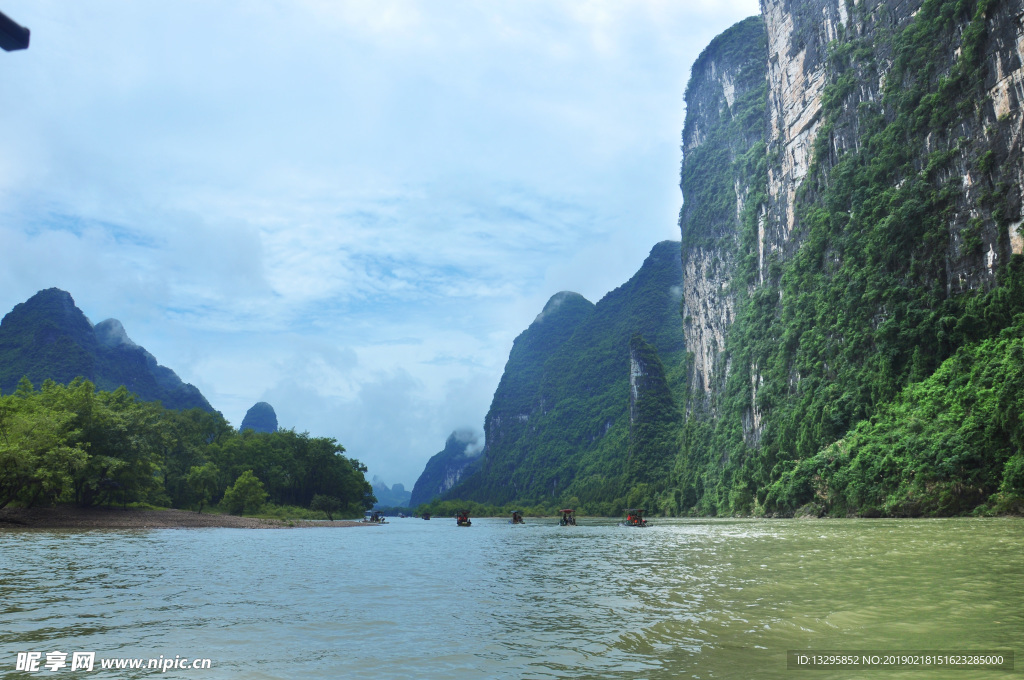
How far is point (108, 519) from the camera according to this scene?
4281 centimetres

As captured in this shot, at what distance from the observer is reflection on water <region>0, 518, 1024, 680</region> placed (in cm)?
691

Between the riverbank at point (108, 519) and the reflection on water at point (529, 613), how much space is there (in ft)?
84.0

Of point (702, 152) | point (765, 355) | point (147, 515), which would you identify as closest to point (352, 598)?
point (147, 515)

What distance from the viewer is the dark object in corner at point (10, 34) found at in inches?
140

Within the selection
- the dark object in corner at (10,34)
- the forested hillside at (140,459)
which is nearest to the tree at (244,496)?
the forested hillside at (140,459)

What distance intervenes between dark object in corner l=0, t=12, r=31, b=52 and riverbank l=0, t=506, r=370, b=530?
41.8m

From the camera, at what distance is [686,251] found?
132 metres

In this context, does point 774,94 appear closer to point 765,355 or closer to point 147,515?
point 765,355

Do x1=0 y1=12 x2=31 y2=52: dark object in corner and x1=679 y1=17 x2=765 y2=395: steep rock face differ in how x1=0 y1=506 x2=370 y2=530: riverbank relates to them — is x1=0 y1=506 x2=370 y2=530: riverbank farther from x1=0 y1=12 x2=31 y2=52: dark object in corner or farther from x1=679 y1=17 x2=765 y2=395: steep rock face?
x1=679 y1=17 x2=765 y2=395: steep rock face

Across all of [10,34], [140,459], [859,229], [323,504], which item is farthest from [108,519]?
[859,229]

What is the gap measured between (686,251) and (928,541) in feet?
386

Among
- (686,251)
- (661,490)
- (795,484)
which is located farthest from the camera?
(686,251)

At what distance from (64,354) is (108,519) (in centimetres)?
10668

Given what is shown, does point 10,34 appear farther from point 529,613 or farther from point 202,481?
point 202,481
